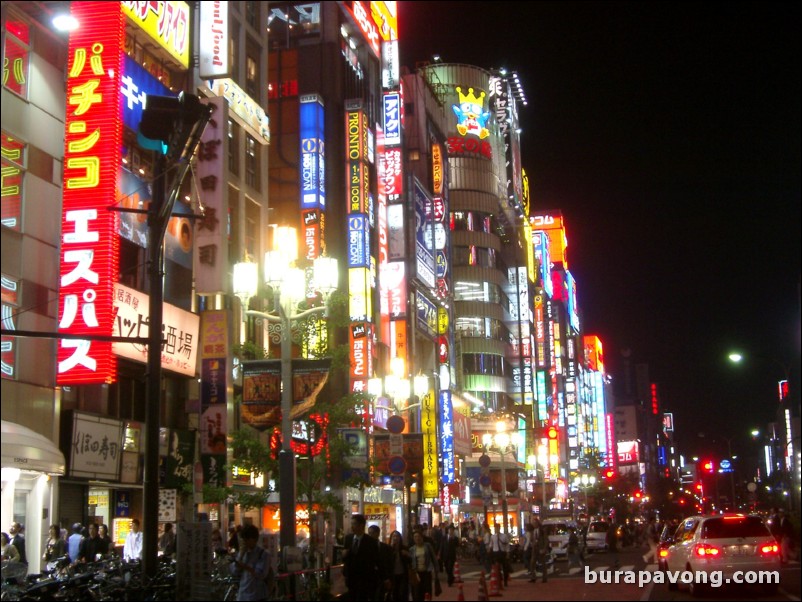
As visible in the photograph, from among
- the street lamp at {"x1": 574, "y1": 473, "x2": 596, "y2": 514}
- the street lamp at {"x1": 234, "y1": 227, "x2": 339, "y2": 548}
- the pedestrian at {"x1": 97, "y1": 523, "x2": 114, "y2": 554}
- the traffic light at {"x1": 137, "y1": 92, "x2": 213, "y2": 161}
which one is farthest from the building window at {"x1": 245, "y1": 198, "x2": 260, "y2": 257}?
the street lamp at {"x1": 574, "y1": 473, "x2": 596, "y2": 514}

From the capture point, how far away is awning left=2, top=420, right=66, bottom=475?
21.1 meters

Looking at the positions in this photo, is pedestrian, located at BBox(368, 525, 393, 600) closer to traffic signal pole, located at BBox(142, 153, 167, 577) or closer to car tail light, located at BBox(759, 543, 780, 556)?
traffic signal pole, located at BBox(142, 153, 167, 577)

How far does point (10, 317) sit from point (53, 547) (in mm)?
5440

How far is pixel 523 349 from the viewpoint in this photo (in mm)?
89812

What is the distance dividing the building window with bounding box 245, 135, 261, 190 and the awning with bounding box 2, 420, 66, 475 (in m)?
A: 18.8

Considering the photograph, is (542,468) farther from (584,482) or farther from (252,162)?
(252,162)

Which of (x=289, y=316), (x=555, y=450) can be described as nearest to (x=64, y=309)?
(x=289, y=316)

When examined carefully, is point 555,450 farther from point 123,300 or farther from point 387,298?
point 123,300

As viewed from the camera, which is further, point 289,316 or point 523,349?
point 523,349

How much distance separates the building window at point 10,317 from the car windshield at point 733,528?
1556 centimetres

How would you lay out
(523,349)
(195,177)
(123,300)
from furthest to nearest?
(523,349), (195,177), (123,300)

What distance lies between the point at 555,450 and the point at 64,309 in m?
74.9

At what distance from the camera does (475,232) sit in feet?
288

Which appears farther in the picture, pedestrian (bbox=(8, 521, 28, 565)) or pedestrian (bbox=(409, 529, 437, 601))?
pedestrian (bbox=(409, 529, 437, 601))
